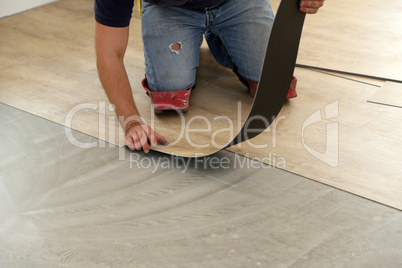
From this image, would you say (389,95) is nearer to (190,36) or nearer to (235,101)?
(235,101)

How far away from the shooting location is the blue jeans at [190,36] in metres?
1.90

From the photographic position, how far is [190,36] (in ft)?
6.36

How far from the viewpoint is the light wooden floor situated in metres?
1.53

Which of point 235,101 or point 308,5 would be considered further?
point 235,101

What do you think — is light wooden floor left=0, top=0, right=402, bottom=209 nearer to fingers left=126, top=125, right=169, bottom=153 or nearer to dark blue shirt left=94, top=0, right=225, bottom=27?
fingers left=126, top=125, right=169, bottom=153

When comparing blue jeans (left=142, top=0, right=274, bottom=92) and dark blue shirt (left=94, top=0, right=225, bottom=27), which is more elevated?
dark blue shirt (left=94, top=0, right=225, bottom=27)

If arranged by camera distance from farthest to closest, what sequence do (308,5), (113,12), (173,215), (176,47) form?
1. (176,47)
2. (113,12)
3. (308,5)
4. (173,215)

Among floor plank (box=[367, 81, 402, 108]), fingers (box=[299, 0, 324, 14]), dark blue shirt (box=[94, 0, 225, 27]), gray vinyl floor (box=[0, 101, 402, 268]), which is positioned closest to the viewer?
gray vinyl floor (box=[0, 101, 402, 268])

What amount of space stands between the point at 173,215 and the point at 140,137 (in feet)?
1.17

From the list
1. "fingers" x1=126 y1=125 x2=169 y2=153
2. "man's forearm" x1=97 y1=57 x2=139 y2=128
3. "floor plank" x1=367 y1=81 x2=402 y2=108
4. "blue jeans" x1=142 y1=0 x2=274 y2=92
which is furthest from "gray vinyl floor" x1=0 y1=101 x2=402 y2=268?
"floor plank" x1=367 y1=81 x2=402 y2=108

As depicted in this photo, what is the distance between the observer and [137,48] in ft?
7.80

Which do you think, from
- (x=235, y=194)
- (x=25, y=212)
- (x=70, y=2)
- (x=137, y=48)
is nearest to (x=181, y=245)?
(x=235, y=194)

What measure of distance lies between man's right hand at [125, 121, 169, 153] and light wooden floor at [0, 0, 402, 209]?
88 mm

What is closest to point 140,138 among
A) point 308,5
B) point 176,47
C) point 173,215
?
point 173,215
